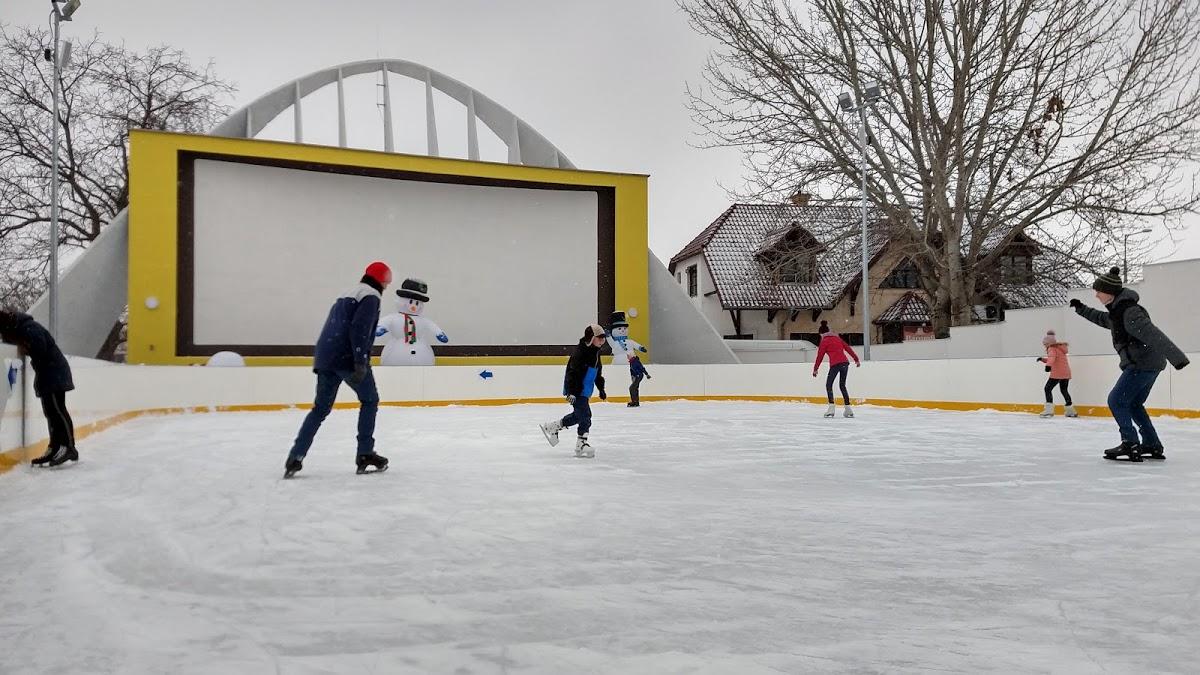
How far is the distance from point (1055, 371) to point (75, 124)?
2441 cm

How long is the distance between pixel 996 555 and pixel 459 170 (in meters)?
16.4

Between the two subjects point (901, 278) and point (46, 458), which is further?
point (901, 278)

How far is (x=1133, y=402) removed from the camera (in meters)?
6.16

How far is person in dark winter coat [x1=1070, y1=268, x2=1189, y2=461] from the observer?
19.6 feet

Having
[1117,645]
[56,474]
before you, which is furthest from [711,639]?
[56,474]

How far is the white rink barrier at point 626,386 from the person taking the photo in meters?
10.6

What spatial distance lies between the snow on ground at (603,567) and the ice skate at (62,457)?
29cm

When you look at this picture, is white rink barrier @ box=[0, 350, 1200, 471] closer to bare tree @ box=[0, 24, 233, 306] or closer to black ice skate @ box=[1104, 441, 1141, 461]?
black ice skate @ box=[1104, 441, 1141, 461]

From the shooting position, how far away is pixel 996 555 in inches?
128

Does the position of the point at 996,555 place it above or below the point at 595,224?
below

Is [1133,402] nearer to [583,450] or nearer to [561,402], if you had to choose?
[583,450]

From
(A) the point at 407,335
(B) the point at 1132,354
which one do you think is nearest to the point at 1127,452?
(B) the point at 1132,354

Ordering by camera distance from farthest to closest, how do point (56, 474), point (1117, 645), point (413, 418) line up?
point (413, 418), point (56, 474), point (1117, 645)

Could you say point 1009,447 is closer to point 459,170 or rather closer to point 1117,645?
point 1117,645
